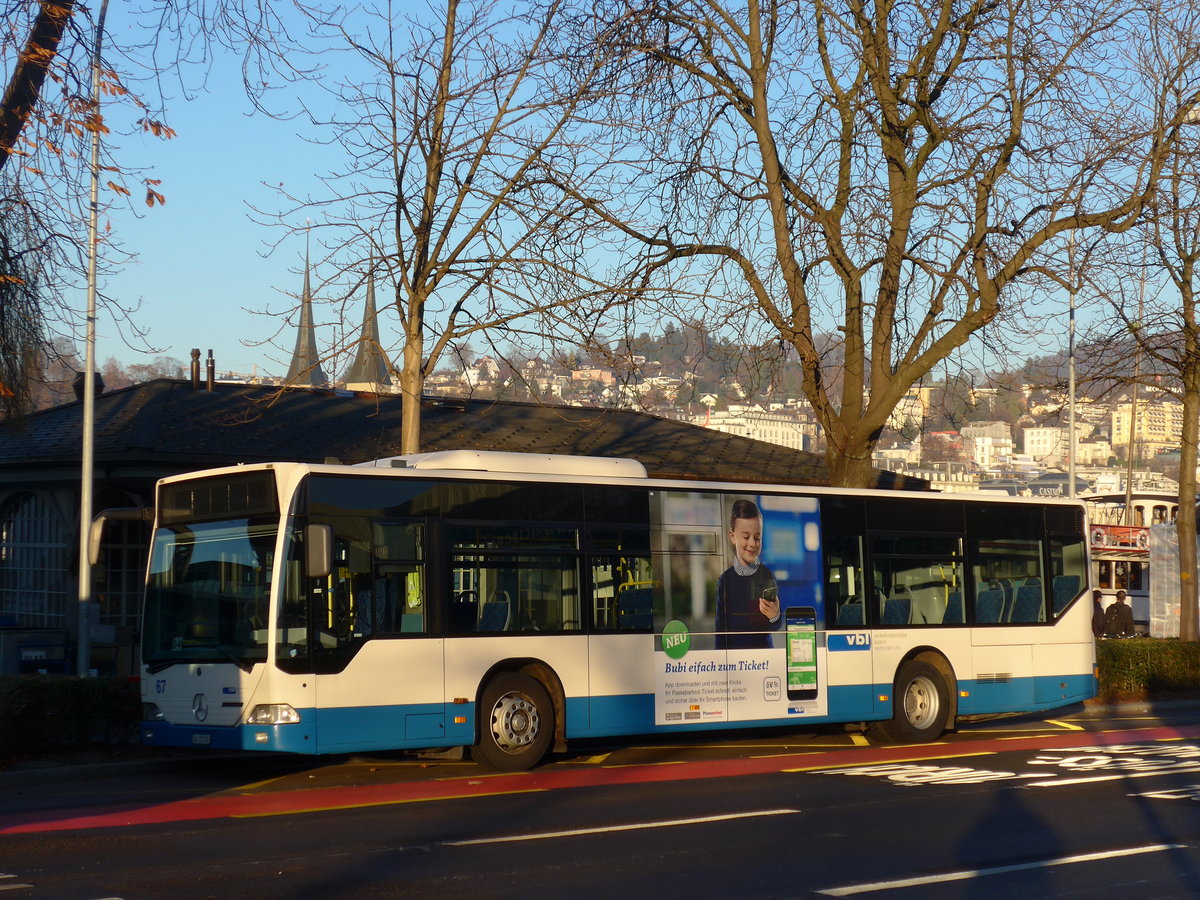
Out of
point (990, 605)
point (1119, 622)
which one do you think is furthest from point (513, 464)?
point (1119, 622)

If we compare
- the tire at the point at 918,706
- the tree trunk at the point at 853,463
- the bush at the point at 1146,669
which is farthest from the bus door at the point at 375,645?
the bush at the point at 1146,669

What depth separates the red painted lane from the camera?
11242 mm

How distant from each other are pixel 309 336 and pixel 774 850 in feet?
38.4

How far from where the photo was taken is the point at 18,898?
25.7ft

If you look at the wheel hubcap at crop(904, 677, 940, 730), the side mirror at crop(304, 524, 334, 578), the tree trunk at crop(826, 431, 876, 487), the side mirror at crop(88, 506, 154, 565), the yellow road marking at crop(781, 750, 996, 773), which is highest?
the tree trunk at crop(826, 431, 876, 487)

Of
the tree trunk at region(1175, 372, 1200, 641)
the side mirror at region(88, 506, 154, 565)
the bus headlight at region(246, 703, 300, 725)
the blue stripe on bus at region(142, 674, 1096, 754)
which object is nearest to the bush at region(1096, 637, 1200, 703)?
the tree trunk at region(1175, 372, 1200, 641)

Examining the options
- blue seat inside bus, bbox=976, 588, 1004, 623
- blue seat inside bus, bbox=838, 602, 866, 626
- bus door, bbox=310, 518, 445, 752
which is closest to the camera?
bus door, bbox=310, 518, 445, 752

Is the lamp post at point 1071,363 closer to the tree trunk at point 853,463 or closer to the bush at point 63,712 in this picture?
the tree trunk at point 853,463

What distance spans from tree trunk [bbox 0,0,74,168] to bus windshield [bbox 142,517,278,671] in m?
3.94

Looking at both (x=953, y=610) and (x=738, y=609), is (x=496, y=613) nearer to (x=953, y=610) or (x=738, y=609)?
(x=738, y=609)

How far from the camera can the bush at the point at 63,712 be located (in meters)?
14.3

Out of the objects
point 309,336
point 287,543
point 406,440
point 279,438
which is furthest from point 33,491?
point 287,543

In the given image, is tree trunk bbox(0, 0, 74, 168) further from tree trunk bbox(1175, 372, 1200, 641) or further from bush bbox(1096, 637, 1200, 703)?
tree trunk bbox(1175, 372, 1200, 641)

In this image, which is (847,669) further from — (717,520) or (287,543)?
(287,543)
